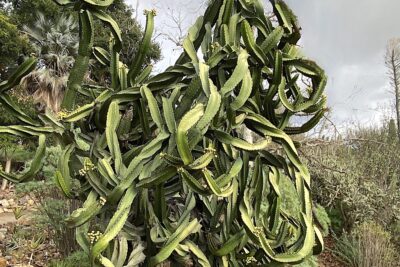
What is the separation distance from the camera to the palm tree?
38.4 ft

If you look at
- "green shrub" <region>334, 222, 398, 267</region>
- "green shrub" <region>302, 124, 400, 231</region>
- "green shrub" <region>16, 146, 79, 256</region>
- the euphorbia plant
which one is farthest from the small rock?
the euphorbia plant

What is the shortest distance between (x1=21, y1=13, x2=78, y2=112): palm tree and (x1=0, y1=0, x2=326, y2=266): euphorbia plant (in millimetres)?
10563

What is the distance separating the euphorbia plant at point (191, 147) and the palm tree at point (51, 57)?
1056 centimetres

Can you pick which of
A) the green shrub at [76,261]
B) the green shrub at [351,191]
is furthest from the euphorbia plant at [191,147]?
the green shrub at [351,191]

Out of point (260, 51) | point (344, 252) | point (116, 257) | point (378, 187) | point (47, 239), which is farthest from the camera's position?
point (378, 187)

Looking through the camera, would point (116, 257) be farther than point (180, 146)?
Yes

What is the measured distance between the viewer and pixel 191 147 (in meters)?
1.35

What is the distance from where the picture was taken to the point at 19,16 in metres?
12.9

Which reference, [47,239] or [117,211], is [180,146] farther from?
[47,239]

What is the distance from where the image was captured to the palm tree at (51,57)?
38.4ft

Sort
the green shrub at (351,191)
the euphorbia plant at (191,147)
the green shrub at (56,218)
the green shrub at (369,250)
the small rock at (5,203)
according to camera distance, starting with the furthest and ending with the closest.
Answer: the small rock at (5,203) < the green shrub at (351,191) < the green shrub at (369,250) < the green shrub at (56,218) < the euphorbia plant at (191,147)

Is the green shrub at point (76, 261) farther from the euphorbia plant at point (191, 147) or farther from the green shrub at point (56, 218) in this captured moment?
the euphorbia plant at point (191, 147)

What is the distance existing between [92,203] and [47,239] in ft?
12.1

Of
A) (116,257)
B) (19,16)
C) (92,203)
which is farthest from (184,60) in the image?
(19,16)
